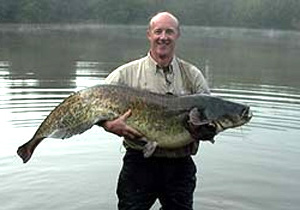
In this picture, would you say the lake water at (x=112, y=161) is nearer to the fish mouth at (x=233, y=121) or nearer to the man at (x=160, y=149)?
the man at (x=160, y=149)

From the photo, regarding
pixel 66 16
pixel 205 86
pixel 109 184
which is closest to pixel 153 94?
pixel 205 86

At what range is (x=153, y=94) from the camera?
524 centimetres

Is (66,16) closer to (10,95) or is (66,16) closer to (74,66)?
(74,66)

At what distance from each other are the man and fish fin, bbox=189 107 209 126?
41 centimetres

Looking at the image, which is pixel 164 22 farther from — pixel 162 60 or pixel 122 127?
pixel 122 127

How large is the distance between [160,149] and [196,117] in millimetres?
539

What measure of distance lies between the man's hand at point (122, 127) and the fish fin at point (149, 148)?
103mm

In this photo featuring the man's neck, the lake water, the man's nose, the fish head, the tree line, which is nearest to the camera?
the fish head

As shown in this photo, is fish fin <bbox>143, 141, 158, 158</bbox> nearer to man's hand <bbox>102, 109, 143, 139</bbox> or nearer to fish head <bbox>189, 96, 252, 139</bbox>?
man's hand <bbox>102, 109, 143, 139</bbox>

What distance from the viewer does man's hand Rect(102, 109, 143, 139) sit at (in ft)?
16.5

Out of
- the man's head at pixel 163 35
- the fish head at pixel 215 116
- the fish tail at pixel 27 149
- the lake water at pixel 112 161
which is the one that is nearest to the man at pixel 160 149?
the man's head at pixel 163 35

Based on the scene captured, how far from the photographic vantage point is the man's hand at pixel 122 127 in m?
5.02

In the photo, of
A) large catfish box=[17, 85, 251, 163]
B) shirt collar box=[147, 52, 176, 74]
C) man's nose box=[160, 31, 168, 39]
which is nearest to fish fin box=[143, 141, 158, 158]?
large catfish box=[17, 85, 251, 163]

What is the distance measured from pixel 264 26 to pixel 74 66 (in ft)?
255
